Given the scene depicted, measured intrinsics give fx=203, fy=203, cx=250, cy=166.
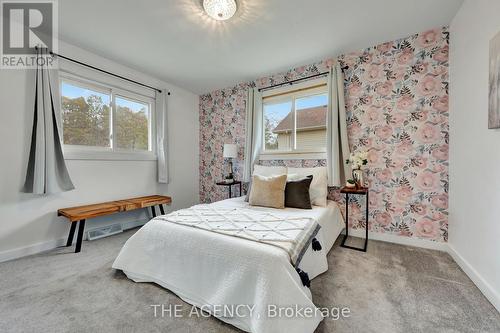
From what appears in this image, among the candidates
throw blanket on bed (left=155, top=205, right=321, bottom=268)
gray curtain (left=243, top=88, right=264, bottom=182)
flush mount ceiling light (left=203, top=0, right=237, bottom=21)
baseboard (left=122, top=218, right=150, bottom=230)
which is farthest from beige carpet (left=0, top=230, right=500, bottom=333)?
flush mount ceiling light (left=203, top=0, right=237, bottom=21)

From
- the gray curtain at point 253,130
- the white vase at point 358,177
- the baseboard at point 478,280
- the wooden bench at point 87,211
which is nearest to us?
the baseboard at point 478,280

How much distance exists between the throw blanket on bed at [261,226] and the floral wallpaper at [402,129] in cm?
129

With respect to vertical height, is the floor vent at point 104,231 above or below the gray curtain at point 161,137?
below

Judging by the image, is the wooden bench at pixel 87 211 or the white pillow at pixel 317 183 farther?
the white pillow at pixel 317 183

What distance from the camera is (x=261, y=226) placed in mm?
1640

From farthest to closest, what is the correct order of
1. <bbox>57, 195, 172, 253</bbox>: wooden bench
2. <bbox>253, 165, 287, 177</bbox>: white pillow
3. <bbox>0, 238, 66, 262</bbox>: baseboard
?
<bbox>253, 165, 287, 177</bbox>: white pillow < <bbox>57, 195, 172, 253</bbox>: wooden bench < <bbox>0, 238, 66, 262</bbox>: baseboard

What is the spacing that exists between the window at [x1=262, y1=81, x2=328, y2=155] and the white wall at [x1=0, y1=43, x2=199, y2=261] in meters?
1.83

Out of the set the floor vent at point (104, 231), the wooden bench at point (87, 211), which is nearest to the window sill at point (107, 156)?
the wooden bench at point (87, 211)

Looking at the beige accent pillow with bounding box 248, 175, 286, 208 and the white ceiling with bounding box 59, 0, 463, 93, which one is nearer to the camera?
the white ceiling with bounding box 59, 0, 463, 93

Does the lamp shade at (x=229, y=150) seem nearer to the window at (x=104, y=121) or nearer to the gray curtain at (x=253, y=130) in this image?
the gray curtain at (x=253, y=130)

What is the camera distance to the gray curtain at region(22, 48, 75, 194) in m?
2.15

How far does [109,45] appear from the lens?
2.50 meters

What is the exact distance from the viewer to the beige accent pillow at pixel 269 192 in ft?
7.64

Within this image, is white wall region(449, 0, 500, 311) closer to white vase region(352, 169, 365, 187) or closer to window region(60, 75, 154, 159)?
white vase region(352, 169, 365, 187)
